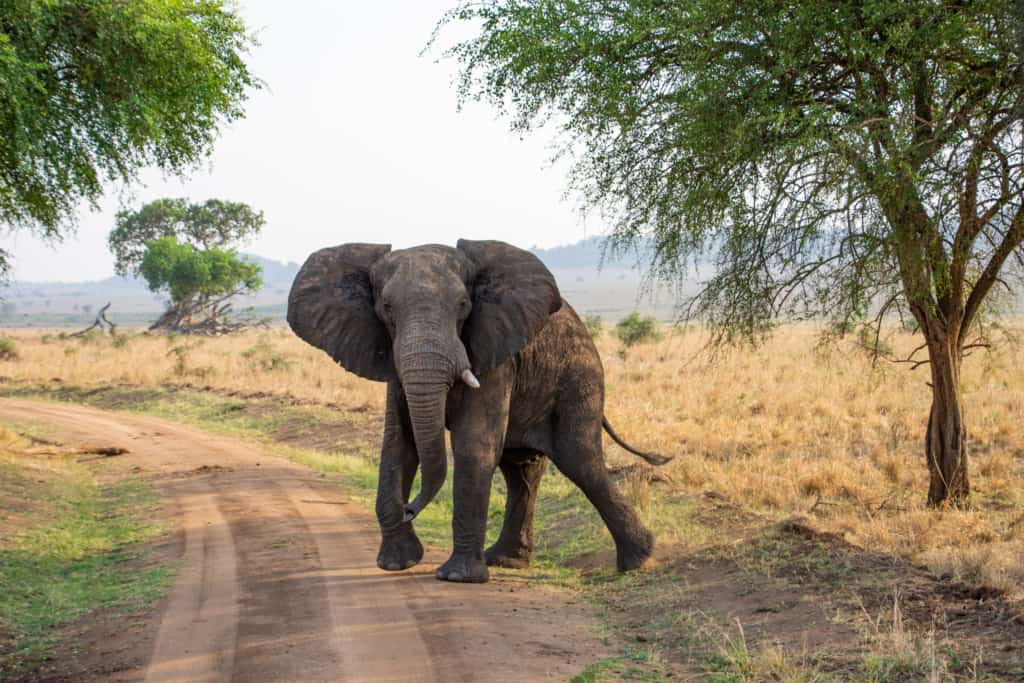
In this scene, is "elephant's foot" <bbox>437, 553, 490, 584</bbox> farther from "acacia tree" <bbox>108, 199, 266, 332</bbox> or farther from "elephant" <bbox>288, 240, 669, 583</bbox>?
"acacia tree" <bbox>108, 199, 266, 332</bbox>

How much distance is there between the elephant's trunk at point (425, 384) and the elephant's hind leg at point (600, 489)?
213cm

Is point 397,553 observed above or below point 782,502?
below

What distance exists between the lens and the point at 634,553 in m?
10.1

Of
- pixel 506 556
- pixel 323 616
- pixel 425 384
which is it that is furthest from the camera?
pixel 506 556

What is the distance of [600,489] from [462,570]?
6.15 feet

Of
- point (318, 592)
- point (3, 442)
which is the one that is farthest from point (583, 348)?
point (3, 442)

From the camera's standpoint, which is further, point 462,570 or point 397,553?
point 397,553

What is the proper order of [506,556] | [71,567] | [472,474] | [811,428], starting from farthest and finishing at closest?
1. [811,428]
2. [506,556]
3. [71,567]
4. [472,474]

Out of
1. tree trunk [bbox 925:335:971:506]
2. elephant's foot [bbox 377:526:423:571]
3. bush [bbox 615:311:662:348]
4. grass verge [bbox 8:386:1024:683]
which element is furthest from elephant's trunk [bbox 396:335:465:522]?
bush [bbox 615:311:662:348]

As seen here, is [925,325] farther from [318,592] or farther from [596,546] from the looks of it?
[318,592]

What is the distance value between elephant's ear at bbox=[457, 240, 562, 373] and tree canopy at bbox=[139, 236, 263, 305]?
52.8 meters

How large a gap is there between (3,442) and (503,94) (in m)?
10.6

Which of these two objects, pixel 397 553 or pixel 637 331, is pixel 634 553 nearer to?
pixel 397 553

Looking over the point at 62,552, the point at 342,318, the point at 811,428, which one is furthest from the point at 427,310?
the point at 811,428
